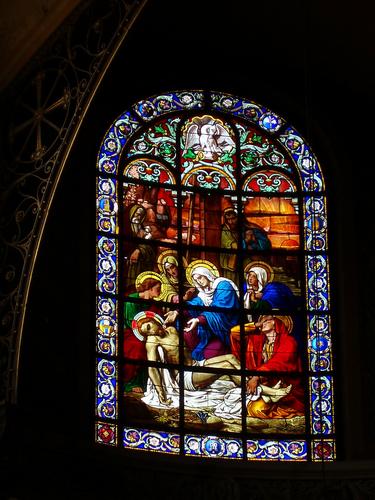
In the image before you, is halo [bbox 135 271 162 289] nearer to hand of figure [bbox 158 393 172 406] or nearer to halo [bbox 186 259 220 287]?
halo [bbox 186 259 220 287]

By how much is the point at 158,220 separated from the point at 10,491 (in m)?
3.15

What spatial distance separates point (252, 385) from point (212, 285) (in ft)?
2.85

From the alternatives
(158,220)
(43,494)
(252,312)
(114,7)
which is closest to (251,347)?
(252,312)

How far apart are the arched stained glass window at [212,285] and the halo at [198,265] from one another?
14 millimetres

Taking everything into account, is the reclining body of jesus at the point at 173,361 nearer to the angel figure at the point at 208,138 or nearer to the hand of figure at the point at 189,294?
the hand of figure at the point at 189,294

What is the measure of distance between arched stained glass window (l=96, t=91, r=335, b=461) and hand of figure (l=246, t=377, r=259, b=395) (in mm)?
18

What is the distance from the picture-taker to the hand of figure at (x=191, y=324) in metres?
13.4

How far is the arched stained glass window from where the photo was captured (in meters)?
13.1

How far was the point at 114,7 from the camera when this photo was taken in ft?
36.7

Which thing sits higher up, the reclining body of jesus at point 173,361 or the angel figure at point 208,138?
the angel figure at point 208,138

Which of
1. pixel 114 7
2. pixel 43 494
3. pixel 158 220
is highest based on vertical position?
pixel 114 7

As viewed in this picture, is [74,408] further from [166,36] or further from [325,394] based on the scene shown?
[166,36]

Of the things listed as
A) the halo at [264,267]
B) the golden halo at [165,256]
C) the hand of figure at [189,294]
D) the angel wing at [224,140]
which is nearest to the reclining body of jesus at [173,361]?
the hand of figure at [189,294]

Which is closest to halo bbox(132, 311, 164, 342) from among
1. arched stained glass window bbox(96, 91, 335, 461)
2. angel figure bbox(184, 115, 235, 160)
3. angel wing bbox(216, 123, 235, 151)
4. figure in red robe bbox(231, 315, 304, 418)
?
arched stained glass window bbox(96, 91, 335, 461)
